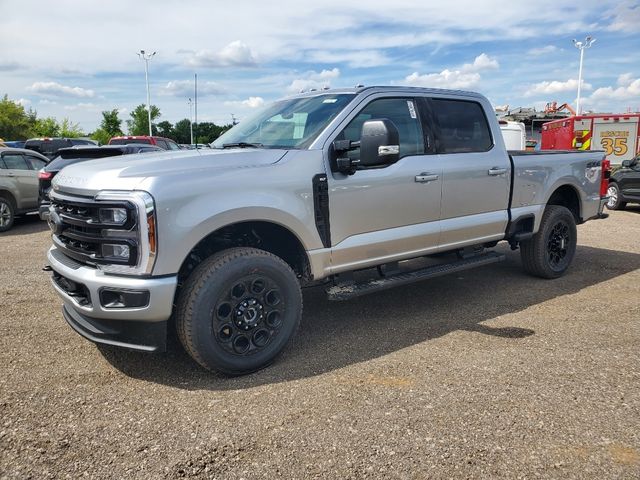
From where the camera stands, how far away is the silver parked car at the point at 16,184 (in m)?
10.3

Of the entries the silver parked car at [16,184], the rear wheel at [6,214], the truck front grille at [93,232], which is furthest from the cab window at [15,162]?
the truck front grille at [93,232]

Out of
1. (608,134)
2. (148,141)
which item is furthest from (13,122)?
(608,134)

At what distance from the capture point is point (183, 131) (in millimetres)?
73812

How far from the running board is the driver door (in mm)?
161

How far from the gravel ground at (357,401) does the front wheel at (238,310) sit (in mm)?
184

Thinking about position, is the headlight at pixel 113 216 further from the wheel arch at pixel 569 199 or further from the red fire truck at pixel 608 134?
the red fire truck at pixel 608 134

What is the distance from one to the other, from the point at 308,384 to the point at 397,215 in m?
1.64

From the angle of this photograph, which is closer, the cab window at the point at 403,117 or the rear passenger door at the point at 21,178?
the cab window at the point at 403,117

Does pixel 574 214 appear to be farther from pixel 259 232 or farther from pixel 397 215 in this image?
pixel 259 232

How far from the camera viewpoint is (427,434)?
9.39 feet

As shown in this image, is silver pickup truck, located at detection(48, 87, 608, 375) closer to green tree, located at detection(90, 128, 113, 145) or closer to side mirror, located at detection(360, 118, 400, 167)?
side mirror, located at detection(360, 118, 400, 167)

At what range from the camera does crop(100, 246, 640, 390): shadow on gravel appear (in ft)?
12.1

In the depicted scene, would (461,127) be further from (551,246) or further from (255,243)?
(255,243)

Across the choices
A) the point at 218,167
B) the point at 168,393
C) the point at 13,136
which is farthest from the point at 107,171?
the point at 13,136
